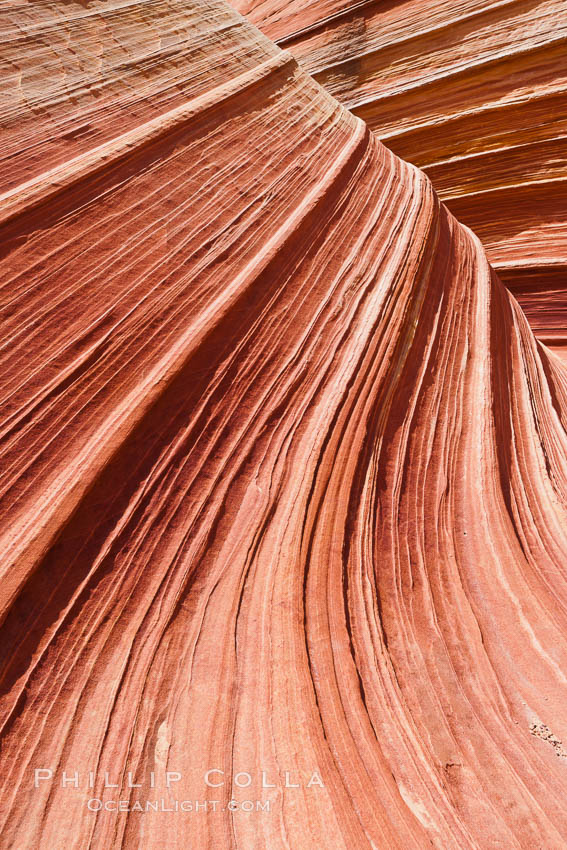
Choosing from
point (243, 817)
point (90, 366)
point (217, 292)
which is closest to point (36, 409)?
point (90, 366)

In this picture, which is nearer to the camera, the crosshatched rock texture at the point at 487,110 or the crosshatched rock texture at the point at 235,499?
the crosshatched rock texture at the point at 235,499

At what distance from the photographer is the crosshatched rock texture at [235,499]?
60 centimetres

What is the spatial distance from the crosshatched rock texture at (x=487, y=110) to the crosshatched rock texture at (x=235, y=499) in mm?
1293

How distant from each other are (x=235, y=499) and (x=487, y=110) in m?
2.32

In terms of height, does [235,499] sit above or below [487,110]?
below

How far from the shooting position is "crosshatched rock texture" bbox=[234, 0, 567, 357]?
2.19 m

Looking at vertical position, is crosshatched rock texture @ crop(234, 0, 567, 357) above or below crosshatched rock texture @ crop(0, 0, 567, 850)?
above

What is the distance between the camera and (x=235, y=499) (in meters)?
0.82

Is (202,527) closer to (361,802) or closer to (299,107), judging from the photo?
(361,802)

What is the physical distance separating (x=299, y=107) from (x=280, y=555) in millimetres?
1249

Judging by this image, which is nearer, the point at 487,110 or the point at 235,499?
the point at 235,499

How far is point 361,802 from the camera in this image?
23.9 inches

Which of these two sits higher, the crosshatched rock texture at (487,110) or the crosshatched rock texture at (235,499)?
the crosshatched rock texture at (487,110)

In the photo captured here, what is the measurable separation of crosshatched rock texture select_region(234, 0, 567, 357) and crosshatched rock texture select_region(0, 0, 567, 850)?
1293 millimetres
